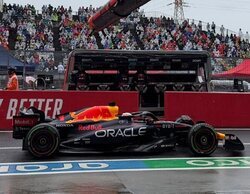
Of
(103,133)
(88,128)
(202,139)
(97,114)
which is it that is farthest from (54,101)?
(202,139)

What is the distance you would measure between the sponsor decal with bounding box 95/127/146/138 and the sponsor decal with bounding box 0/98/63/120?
5052mm

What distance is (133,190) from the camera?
6.68 meters

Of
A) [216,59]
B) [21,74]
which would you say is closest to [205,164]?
[21,74]

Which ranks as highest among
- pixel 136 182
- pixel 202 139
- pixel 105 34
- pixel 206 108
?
pixel 105 34

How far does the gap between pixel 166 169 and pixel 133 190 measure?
176cm

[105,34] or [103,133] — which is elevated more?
[105,34]

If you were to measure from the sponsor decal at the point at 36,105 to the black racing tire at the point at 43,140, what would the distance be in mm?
4918

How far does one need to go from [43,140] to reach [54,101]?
5253mm

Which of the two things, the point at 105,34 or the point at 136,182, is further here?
the point at 105,34

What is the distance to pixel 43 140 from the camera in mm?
Answer: 9195

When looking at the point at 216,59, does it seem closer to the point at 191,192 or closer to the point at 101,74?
the point at 101,74

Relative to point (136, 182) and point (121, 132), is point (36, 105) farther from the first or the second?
point (136, 182)

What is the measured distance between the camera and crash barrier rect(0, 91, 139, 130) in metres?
14.1

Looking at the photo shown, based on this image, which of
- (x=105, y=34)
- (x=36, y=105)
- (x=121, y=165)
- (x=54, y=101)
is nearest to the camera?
(x=121, y=165)
